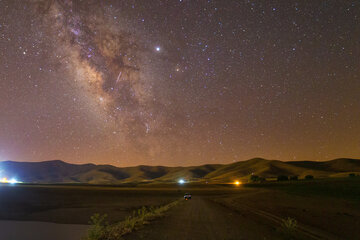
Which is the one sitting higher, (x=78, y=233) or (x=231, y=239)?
(x=231, y=239)

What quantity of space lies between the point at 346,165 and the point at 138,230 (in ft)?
722

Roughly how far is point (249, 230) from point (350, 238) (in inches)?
181

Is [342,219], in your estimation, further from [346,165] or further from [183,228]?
[346,165]

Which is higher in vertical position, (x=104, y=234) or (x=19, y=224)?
(x=104, y=234)

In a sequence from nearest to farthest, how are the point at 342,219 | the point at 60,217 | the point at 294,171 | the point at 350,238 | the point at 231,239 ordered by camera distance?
the point at 231,239
the point at 350,238
the point at 342,219
the point at 60,217
the point at 294,171

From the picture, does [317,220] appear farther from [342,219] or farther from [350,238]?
[350,238]

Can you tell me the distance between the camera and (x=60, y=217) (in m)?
29.1

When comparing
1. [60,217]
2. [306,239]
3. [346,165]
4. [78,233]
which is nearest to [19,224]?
[60,217]

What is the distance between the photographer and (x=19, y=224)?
25.7m

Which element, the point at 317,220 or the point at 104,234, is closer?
the point at 104,234

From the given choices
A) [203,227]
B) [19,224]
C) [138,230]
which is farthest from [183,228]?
[19,224]

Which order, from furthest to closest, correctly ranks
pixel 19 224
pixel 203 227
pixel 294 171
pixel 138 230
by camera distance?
pixel 294 171
pixel 19 224
pixel 203 227
pixel 138 230

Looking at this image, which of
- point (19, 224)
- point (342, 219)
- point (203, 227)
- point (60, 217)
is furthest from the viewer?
point (60, 217)

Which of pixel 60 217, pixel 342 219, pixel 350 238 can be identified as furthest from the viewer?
pixel 60 217
